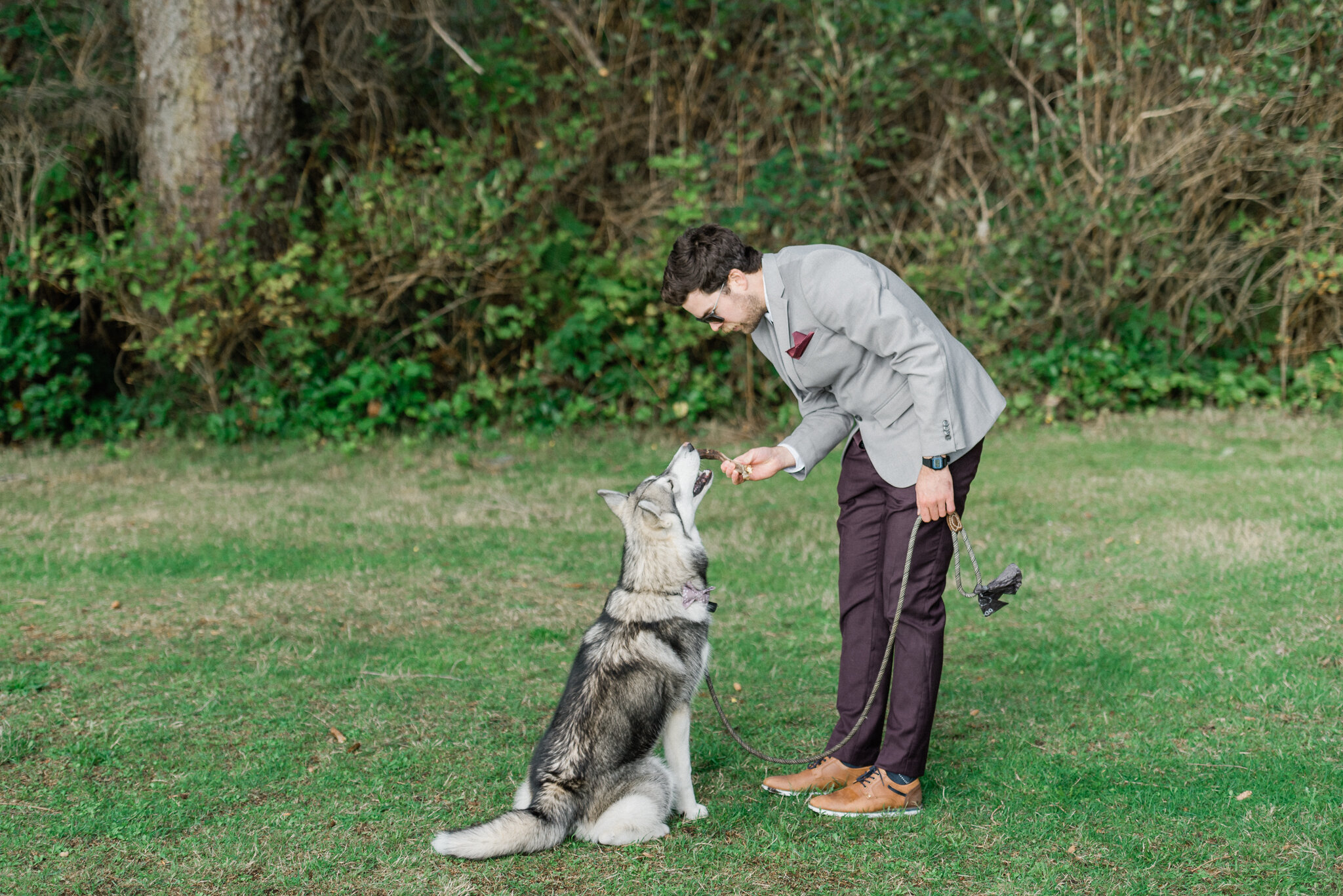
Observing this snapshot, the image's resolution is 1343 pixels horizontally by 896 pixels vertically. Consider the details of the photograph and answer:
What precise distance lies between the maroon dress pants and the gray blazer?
0.40ft

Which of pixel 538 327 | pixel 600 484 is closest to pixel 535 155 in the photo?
pixel 538 327

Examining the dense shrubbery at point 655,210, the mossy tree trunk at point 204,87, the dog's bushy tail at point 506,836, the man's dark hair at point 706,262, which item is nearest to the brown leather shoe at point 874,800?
the dog's bushy tail at point 506,836

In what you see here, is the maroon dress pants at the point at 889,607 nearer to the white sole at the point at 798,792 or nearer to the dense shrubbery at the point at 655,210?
the white sole at the point at 798,792

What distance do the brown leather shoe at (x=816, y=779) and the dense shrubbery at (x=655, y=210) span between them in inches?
243

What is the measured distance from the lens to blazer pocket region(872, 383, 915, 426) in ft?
11.4

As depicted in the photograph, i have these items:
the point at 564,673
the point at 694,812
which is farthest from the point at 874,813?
the point at 564,673

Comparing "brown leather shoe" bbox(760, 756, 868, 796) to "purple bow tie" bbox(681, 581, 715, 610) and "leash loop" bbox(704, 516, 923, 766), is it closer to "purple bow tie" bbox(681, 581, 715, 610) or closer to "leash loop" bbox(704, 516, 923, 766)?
"leash loop" bbox(704, 516, 923, 766)

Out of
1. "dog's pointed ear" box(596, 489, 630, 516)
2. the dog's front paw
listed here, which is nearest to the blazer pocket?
"dog's pointed ear" box(596, 489, 630, 516)

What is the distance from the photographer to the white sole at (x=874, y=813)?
3.62 meters

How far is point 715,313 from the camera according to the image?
3.56 meters

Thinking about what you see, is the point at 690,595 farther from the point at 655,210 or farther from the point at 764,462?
the point at 655,210

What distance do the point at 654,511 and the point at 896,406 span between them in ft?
2.75

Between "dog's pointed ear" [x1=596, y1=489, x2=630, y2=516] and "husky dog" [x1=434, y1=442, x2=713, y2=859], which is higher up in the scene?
"dog's pointed ear" [x1=596, y1=489, x2=630, y2=516]

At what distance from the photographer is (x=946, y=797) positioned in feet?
12.4
